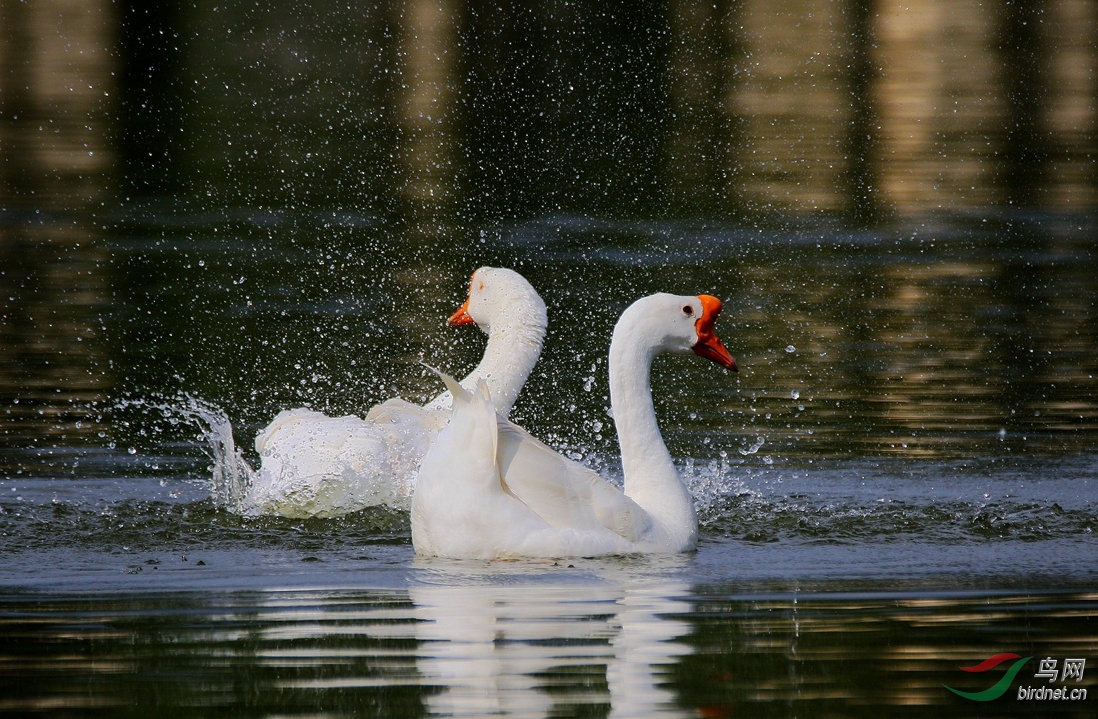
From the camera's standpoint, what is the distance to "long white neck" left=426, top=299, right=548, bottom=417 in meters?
11.8

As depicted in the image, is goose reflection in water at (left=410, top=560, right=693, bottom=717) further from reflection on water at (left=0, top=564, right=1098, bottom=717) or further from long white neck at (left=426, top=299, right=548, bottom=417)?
long white neck at (left=426, top=299, right=548, bottom=417)

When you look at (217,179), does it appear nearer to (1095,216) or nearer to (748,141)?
(748,141)

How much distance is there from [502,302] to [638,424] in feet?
9.19

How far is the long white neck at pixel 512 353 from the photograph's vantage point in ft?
38.9

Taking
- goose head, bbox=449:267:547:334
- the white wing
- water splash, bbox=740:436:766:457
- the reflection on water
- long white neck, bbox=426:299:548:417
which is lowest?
water splash, bbox=740:436:766:457

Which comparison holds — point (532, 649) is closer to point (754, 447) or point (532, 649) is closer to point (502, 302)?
point (754, 447)

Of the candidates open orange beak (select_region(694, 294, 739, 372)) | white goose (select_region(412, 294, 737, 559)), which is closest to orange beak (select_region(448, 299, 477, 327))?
open orange beak (select_region(694, 294, 739, 372))

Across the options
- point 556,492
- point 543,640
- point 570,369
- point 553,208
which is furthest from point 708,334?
point 553,208

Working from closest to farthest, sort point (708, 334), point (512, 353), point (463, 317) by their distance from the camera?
point (708, 334), point (512, 353), point (463, 317)

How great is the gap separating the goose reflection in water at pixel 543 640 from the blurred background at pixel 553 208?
4495 millimetres

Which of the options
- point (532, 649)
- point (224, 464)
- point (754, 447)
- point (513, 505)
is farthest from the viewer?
point (754, 447)

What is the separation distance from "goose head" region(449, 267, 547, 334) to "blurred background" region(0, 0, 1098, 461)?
3.78 ft

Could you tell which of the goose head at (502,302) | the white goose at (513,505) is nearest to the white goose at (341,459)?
the goose head at (502,302)

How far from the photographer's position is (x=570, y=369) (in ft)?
48.5
